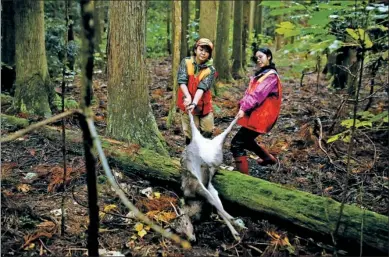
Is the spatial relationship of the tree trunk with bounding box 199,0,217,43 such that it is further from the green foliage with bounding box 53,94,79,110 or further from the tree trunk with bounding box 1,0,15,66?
the tree trunk with bounding box 1,0,15,66

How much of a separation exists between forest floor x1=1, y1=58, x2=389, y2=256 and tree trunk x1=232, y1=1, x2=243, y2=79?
25.6ft

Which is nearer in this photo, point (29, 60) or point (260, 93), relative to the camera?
point (260, 93)

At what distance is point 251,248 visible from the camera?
4.03m

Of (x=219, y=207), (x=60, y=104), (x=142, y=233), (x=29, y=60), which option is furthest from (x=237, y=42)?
(x=142, y=233)

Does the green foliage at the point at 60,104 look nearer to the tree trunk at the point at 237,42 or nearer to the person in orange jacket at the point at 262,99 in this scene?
the person in orange jacket at the point at 262,99

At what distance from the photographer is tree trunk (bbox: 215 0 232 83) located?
44.5 feet

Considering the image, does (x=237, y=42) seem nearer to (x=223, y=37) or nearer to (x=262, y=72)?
(x=223, y=37)

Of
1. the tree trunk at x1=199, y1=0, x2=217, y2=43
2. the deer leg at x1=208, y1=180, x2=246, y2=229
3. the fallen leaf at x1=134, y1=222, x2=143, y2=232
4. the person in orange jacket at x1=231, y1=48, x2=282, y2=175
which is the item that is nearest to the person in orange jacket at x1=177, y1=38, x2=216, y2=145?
the person in orange jacket at x1=231, y1=48, x2=282, y2=175

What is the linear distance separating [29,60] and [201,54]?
454cm

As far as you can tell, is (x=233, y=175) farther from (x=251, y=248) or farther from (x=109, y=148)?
(x=109, y=148)

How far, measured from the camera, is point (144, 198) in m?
4.89

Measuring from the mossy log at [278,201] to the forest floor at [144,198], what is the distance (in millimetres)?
150

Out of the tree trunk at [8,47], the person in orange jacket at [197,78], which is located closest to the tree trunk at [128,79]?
the person in orange jacket at [197,78]

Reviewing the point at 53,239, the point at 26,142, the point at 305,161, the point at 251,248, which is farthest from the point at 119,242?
the point at 305,161
